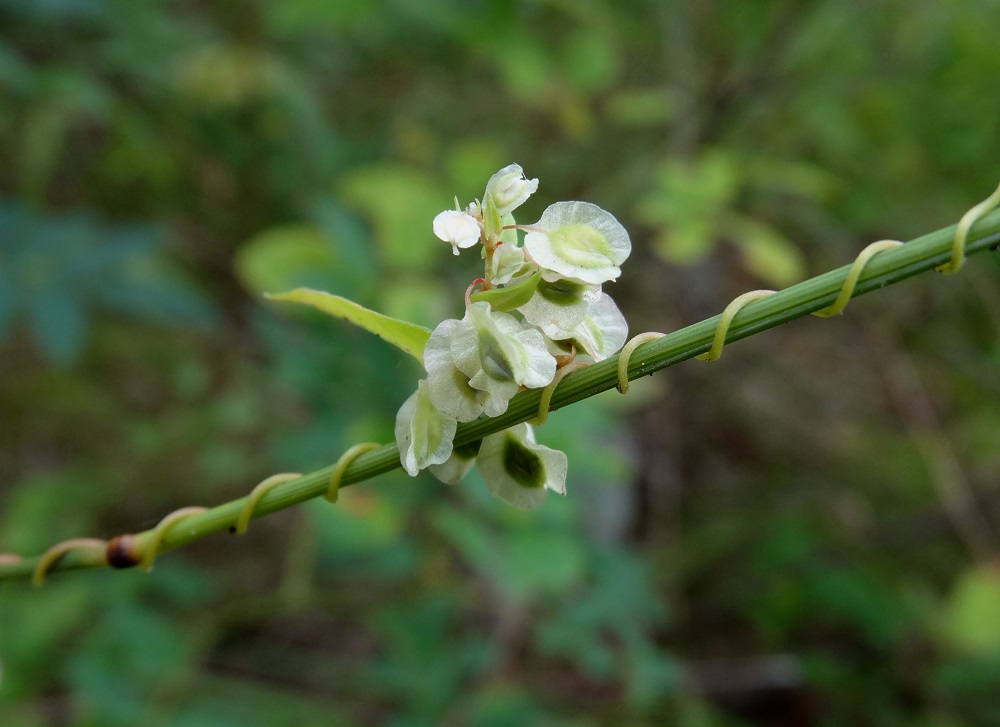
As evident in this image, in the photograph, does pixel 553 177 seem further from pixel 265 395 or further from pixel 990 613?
pixel 990 613

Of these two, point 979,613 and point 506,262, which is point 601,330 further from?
point 979,613

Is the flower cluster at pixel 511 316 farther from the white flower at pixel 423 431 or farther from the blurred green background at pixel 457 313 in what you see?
the blurred green background at pixel 457 313

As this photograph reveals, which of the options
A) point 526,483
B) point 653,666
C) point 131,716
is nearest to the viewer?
point 526,483

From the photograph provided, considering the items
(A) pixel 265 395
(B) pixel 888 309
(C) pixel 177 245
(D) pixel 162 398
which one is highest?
(C) pixel 177 245

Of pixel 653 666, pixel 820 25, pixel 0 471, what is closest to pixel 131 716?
pixel 653 666

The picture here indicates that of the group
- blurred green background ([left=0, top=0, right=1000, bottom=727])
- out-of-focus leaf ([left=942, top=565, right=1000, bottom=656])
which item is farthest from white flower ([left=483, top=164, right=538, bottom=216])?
out-of-focus leaf ([left=942, top=565, right=1000, bottom=656])

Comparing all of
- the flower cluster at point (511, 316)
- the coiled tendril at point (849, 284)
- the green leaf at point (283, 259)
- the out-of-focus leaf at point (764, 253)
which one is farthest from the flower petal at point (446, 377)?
the out-of-focus leaf at point (764, 253)

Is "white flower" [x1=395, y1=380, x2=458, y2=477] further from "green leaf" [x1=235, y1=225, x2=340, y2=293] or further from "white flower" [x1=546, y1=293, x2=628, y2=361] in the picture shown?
"green leaf" [x1=235, y1=225, x2=340, y2=293]
